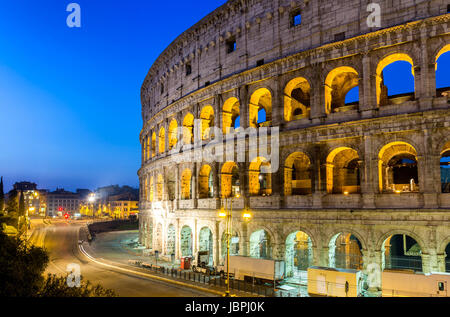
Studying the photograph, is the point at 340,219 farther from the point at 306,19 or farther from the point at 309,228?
the point at 306,19

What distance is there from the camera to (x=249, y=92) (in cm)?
3005

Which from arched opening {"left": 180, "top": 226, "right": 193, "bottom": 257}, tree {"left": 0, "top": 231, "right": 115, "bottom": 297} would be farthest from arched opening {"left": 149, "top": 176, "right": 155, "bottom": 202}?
tree {"left": 0, "top": 231, "right": 115, "bottom": 297}

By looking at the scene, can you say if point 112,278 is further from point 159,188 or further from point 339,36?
point 339,36

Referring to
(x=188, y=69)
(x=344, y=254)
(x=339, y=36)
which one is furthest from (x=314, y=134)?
(x=188, y=69)

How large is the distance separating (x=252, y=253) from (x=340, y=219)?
8.24 m

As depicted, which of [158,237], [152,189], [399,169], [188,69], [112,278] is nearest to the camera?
[112,278]

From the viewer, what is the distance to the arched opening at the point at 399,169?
27.2 m

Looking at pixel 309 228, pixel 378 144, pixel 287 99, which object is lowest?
pixel 309 228

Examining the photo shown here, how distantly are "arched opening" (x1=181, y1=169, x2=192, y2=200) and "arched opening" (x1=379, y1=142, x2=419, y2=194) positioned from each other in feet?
61.1

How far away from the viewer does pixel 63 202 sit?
192000 millimetres

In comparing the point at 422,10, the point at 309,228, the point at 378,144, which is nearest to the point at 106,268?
the point at 309,228

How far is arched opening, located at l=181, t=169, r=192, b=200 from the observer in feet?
120

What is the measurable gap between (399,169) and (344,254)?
1349 centimetres

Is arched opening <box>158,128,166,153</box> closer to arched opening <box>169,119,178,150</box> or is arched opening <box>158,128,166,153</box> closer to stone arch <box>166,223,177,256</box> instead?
arched opening <box>169,119,178,150</box>
